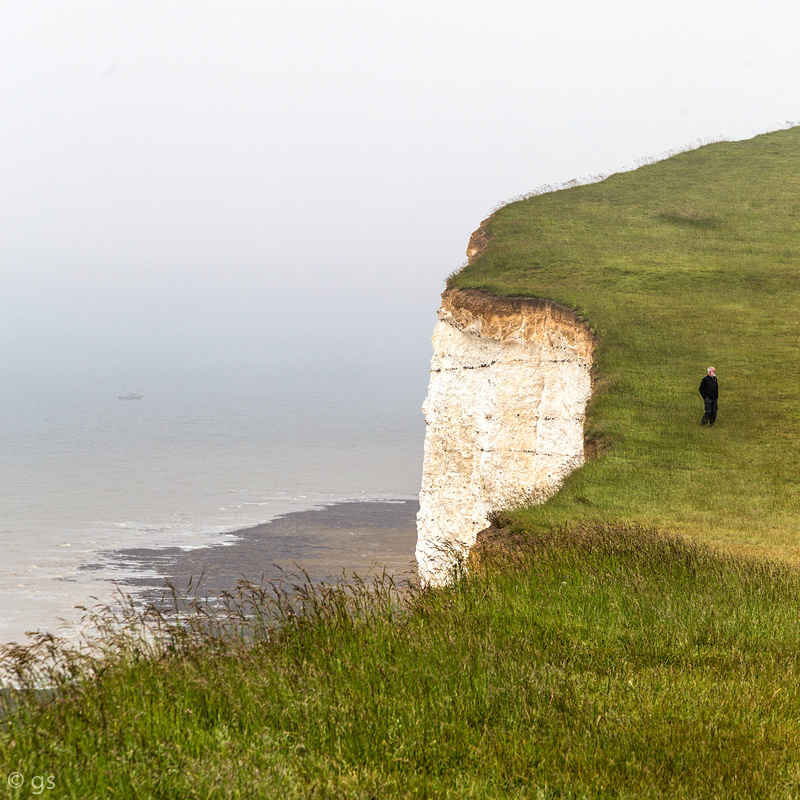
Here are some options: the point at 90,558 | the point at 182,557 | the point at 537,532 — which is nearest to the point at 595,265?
the point at 537,532

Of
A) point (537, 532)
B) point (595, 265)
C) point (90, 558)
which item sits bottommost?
point (90, 558)

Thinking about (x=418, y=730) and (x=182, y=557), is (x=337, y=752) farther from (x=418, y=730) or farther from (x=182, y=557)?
(x=182, y=557)

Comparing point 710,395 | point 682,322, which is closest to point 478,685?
point 710,395

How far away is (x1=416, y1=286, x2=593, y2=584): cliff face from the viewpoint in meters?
25.5

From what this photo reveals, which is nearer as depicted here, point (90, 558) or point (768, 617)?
point (768, 617)

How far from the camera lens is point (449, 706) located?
18.9 ft

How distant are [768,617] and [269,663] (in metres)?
4.81

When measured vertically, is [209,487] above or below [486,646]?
below

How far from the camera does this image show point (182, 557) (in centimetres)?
5028

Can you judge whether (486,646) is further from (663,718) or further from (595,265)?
(595,265)

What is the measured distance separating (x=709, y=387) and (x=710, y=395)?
0.24 metres

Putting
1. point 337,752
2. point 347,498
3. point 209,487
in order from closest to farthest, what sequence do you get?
point 337,752
point 347,498
point 209,487

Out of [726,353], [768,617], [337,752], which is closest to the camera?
[337,752]

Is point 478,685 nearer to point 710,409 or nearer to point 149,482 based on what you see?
point 710,409
